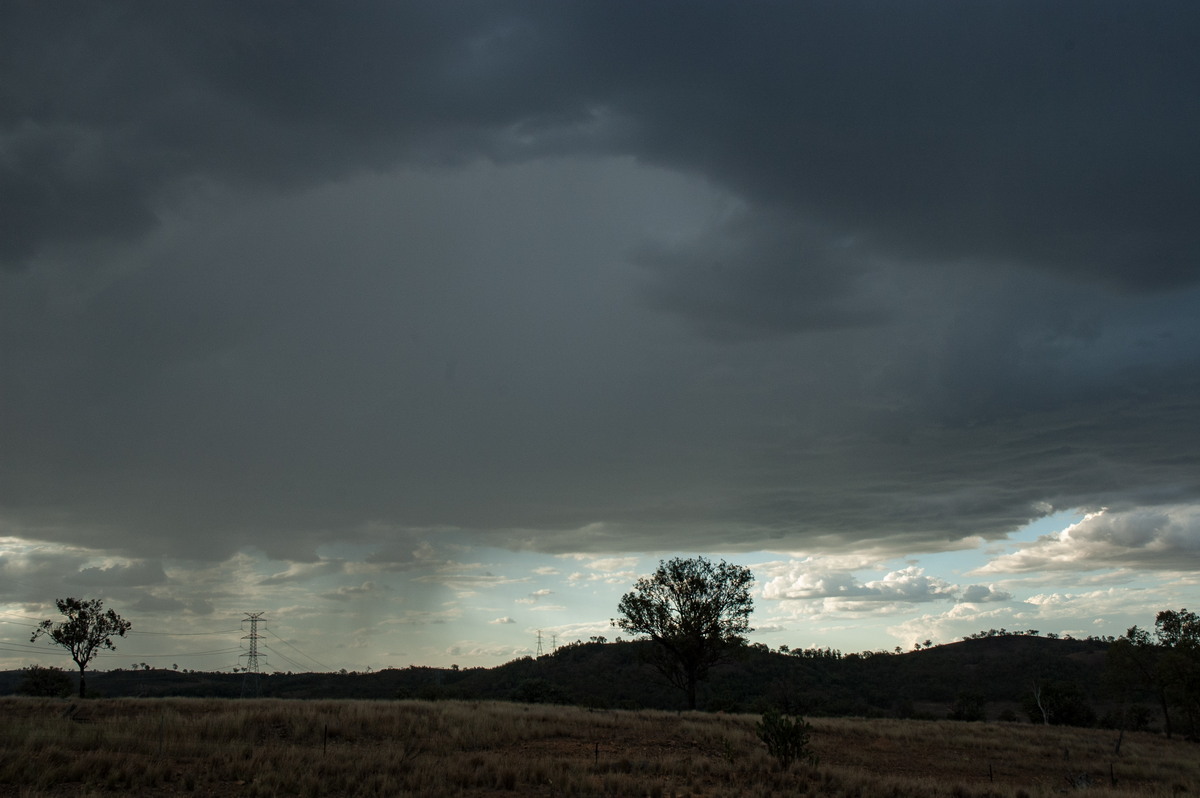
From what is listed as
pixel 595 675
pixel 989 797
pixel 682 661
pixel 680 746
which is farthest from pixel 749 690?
pixel 989 797

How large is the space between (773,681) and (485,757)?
9782 centimetres

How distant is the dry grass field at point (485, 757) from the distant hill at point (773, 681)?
23.2 metres

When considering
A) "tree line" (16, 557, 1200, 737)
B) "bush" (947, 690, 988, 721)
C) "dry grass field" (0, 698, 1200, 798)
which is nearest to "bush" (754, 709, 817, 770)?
"dry grass field" (0, 698, 1200, 798)

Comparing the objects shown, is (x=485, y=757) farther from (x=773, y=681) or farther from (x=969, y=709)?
(x=773, y=681)

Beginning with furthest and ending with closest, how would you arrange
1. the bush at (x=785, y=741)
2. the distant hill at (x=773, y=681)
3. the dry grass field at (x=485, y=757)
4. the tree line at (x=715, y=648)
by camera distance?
the distant hill at (x=773, y=681), the tree line at (x=715, y=648), the bush at (x=785, y=741), the dry grass field at (x=485, y=757)

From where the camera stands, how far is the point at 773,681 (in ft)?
368

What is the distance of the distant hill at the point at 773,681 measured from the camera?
278 feet

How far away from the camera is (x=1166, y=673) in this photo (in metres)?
59.4

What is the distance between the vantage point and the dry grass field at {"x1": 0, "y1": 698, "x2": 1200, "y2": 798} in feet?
64.5

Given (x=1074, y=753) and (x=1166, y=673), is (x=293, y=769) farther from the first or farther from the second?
(x=1166, y=673)

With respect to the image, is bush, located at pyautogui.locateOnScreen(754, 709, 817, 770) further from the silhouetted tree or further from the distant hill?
the silhouetted tree

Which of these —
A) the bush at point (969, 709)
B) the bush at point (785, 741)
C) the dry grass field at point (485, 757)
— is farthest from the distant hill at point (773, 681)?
the bush at point (785, 741)

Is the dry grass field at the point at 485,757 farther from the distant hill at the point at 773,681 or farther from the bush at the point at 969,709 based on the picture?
the bush at the point at 969,709

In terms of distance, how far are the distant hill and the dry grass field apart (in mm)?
23249
